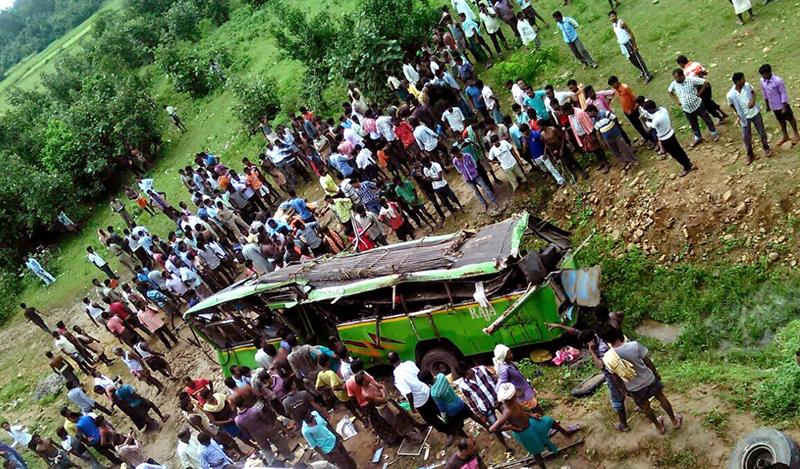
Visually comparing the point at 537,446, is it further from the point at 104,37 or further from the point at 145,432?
the point at 104,37

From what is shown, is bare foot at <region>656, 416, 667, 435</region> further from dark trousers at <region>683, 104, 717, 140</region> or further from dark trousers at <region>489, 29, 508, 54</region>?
dark trousers at <region>489, 29, 508, 54</region>

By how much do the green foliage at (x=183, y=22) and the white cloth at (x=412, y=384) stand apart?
3091 centimetres

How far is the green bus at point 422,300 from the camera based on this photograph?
9.62 meters

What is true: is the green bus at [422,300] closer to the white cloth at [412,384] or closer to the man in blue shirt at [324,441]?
the white cloth at [412,384]

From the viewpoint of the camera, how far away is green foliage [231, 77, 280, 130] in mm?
24234

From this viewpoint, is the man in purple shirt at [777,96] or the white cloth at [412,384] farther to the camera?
the man in purple shirt at [777,96]

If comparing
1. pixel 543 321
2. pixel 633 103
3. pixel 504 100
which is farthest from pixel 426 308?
pixel 504 100

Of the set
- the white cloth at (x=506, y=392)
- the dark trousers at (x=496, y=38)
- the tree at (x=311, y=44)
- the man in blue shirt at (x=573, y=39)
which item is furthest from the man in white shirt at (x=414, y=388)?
the tree at (x=311, y=44)

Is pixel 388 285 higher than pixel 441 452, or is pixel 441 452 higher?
pixel 388 285

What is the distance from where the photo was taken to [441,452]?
9523 millimetres

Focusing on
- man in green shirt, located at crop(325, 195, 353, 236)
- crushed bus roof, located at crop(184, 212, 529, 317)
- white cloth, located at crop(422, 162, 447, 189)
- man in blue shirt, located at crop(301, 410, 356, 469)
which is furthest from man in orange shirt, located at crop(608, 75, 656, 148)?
man in blue shirt, located at crop(301, 410, 356, 469)

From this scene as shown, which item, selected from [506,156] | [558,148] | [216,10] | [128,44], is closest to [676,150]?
[558,148]

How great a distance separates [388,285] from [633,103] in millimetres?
5768

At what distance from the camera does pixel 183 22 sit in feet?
114
